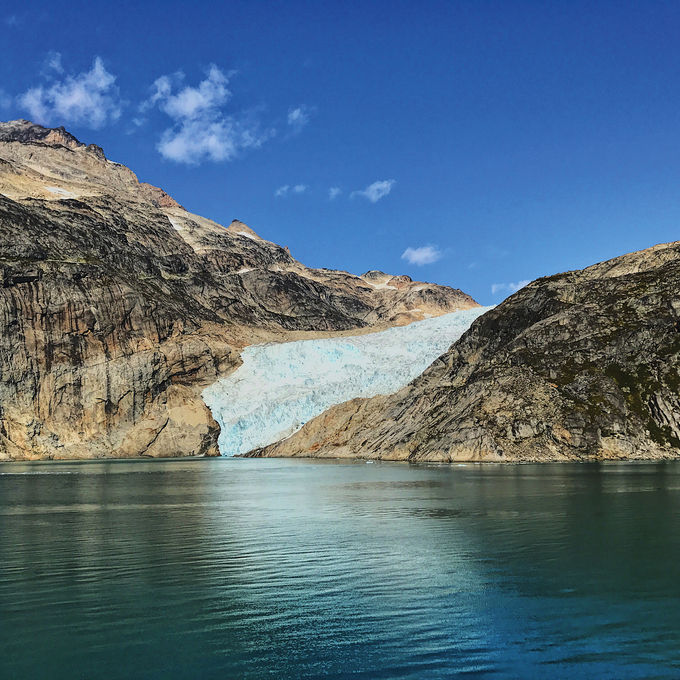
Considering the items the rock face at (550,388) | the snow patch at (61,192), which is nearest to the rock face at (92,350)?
the rock face at (550,388)

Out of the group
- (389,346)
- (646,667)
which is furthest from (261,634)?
(389,346)

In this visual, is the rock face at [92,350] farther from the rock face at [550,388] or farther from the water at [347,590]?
the water at [347,590]

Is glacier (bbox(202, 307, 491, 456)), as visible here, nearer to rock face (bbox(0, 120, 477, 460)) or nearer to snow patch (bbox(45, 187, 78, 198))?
rock face (bbox(0, 120, 477, 460))

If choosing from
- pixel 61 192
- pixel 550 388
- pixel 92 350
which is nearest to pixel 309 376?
pixel 92 350

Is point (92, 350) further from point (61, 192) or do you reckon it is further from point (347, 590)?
point (347, 590)

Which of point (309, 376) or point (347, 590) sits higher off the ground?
point (309, 376)

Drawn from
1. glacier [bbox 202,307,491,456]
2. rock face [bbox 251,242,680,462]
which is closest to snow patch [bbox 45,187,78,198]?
glacier [bbox 202,307,491,456]
